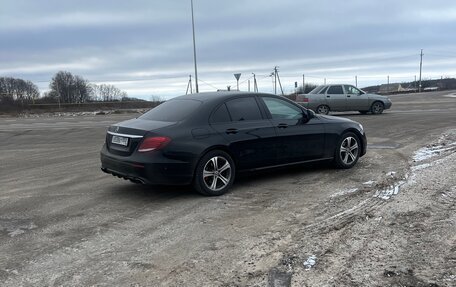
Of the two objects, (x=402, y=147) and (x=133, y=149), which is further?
(x=402, y=147)

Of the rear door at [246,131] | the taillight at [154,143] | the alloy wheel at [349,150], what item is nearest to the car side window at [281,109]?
the rear door at [246,131]

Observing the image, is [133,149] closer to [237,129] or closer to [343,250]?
[237,129]

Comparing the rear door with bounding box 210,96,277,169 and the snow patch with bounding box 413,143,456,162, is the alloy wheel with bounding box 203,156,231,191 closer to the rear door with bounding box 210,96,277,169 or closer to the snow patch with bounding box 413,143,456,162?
the rear door with bounding box 210,96,277,169

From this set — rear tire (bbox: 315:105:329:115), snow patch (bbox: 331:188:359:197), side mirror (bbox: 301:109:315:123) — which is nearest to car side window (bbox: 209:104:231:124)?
side mirror (bbox: 301:109:315:123)

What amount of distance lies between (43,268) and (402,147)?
349 inches

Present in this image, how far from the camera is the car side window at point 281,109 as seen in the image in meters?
7.59

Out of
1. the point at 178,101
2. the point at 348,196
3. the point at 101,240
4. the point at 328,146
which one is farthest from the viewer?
the point at 328,146

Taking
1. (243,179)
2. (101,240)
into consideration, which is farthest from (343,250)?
(243,179)

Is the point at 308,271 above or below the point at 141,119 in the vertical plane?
below

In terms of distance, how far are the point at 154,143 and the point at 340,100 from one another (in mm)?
16872

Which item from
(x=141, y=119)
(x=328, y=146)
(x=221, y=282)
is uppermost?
(x=141, y=119)

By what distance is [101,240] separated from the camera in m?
4.94

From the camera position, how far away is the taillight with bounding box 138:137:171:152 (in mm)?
6293

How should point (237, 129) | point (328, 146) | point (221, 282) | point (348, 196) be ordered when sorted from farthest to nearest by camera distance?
point (328, 146) < point (237, 129) < point (348, 196) < point (221, 282)
